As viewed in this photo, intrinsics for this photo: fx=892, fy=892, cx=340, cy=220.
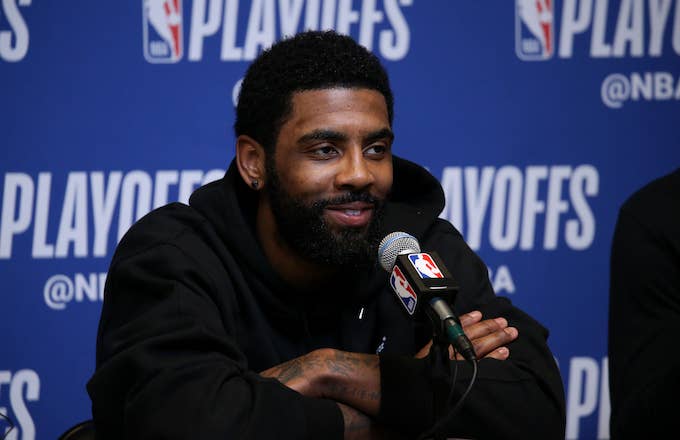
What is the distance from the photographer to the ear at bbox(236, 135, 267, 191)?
260 centimetres

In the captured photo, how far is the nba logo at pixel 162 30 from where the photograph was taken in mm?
3473

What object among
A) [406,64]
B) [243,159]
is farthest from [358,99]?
[406,64]

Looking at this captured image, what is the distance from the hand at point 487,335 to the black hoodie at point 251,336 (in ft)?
0.12

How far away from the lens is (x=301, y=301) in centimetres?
252

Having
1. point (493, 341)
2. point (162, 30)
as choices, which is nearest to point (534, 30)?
point (162, 30)

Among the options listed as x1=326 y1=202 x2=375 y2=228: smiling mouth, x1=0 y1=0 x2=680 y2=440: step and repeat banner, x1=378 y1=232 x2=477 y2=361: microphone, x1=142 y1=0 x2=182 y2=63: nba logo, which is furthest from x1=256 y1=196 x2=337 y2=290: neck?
x1=142 y1=0 x2=182 y2=63: nba logo

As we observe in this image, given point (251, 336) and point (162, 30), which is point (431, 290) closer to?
point (251, 336)

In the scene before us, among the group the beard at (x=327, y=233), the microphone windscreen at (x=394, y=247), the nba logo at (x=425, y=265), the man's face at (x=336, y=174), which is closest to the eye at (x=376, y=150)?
the man's face at (x=336, y=174)

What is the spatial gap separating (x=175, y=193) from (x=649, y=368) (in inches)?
78.5

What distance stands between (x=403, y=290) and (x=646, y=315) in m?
0.88

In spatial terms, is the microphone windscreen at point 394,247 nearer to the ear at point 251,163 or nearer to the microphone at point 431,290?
the microphone at point 431,290

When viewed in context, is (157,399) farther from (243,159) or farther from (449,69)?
(449,69)

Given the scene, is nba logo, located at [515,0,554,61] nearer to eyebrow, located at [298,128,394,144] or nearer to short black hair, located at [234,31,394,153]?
short black hair, located at [234,31,394,153]

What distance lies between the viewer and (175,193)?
3.53 m
